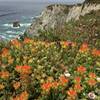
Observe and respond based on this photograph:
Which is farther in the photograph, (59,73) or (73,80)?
(59,73)

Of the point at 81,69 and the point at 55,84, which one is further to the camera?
the point at 81,69

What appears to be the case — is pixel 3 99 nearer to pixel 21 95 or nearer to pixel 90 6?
pixel 21 95

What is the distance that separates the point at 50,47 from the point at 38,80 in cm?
180

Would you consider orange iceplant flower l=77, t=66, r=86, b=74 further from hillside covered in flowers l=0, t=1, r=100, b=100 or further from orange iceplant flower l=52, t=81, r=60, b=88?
orange iceplant flower l=52, t=81, r=60, b=88

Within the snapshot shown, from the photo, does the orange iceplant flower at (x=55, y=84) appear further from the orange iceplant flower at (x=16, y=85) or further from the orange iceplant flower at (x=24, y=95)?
the orange iceplant flower at (x=16, y=85)

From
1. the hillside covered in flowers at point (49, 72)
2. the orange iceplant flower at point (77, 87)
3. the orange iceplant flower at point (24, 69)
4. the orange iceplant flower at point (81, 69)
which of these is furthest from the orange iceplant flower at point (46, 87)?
the orange iceplant flower at point (81, 69)

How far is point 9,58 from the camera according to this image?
7.32 metres

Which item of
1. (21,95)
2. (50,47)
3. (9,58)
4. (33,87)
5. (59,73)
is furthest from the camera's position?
(50,47)

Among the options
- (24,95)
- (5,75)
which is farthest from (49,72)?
(24,95)

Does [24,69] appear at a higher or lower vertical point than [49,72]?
higher

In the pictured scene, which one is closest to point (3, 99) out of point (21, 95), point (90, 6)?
point (21, 95)

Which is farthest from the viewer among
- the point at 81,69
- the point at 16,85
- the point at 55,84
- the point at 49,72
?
the point at 49,72

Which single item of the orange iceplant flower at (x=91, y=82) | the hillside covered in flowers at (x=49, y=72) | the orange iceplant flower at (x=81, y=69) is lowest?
the hillside covered in flowers at (x=49, y=72)

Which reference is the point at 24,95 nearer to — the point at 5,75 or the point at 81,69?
the point at 5,75
